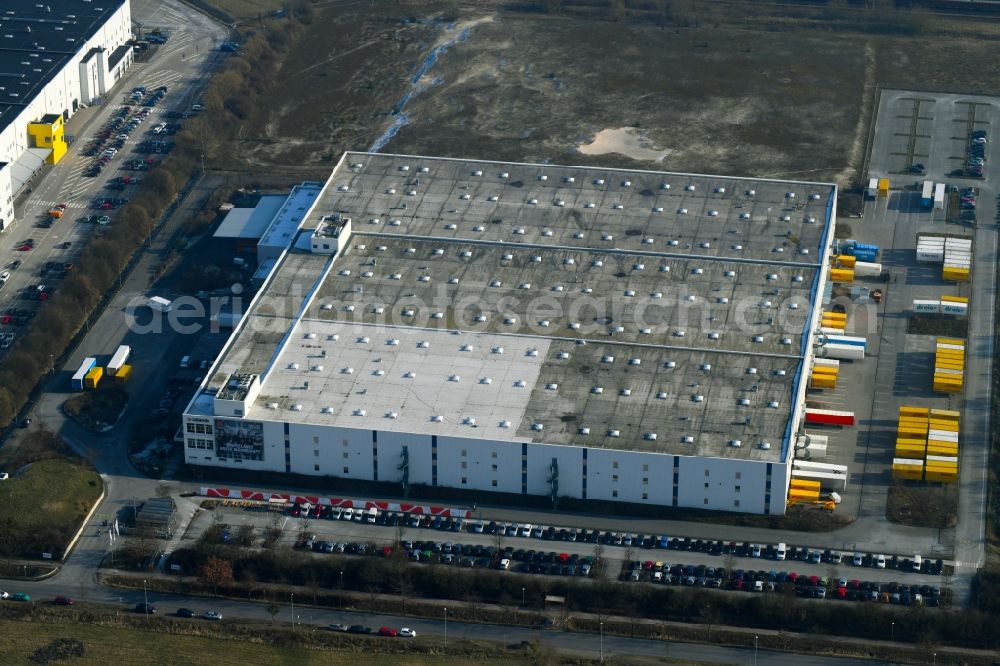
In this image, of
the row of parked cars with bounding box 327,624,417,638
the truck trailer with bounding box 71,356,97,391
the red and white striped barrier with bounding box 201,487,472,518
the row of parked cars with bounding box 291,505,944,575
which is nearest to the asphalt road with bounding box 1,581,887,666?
the row of parked cars with bounding box 327,624,417,638

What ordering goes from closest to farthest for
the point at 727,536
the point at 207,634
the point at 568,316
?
the point at 207,634 → the point at 727,536 → the point at 568,316

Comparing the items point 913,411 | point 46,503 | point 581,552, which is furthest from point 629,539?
point 46,503

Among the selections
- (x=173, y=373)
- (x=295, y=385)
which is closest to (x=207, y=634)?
(x=295, y=385)

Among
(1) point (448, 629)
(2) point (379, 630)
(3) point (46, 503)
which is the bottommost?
(1) point (448, 629)

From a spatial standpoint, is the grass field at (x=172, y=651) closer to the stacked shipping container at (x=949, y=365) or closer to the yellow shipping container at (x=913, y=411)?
the yellow shipping container at (x=913, y=411)

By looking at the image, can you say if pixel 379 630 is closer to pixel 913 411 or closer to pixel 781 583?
pixel 781 583

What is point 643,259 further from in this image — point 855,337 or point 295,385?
point 295,385

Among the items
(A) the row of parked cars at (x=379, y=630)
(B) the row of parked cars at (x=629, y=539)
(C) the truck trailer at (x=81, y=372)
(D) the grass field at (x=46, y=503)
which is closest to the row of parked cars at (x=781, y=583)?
(B) the row of parked cars at (x=629, y=539)

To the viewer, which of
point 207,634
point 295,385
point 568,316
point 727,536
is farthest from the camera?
point 568,316
